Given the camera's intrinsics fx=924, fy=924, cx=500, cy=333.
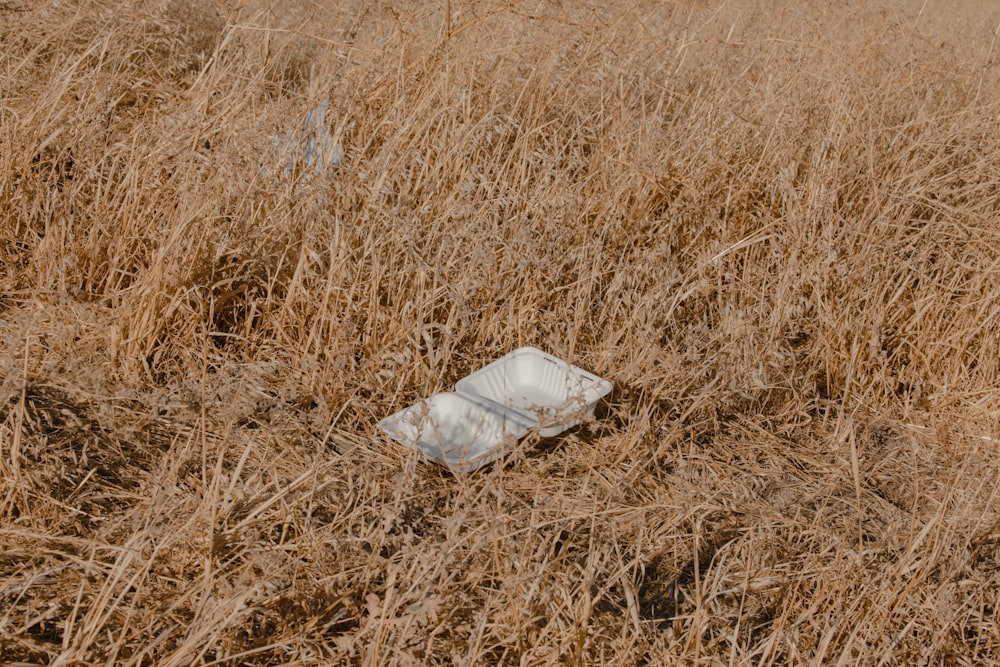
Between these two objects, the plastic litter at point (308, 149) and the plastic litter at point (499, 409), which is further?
the plastic litter at point (308, 149)

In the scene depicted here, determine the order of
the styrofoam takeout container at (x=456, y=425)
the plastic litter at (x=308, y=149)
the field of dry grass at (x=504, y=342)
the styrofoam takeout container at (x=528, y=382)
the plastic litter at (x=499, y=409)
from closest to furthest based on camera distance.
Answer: the field of dry grass at (x=504, y=342) → the plastic litter at (x=499, y=409) → the styrofoam takeout container at (x=456, y=425) → the styrofoam takeout container at (x=528, y=382) → the plastic litter at (x=308, y=149)

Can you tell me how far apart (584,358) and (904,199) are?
117 cm

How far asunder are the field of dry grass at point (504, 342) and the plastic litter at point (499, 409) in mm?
77

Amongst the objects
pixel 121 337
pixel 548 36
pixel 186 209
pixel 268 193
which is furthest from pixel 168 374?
pixel 548 36

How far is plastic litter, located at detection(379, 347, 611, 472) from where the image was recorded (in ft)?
7.18

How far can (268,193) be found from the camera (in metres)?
2.77

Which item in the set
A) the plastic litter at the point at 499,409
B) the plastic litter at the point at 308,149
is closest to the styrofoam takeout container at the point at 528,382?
the plastic litter at the point at 499,409

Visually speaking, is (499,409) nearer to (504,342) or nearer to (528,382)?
(528,382)

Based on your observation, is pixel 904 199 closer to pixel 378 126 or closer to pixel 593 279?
pixel 593 279

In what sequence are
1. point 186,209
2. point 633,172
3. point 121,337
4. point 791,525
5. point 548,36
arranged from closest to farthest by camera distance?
1. point 791,525
2. point 121,337
3. point 186,209
4. point 633,172
5. point 548,36

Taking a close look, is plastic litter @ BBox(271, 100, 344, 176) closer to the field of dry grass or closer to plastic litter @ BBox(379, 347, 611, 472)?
the field of dry grass

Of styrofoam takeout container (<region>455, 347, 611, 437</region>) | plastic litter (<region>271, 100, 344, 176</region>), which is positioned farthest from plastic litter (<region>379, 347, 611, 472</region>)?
plastic litter (<region>271, 100, 344, 176</region>)

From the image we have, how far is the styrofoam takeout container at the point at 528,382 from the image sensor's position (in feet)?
8.15

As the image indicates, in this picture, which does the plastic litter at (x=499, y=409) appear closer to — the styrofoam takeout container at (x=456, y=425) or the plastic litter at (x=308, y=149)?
the styrofoam takeout container at (x=456, y=425)
